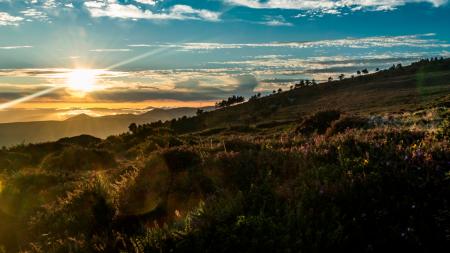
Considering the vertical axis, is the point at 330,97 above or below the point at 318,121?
below

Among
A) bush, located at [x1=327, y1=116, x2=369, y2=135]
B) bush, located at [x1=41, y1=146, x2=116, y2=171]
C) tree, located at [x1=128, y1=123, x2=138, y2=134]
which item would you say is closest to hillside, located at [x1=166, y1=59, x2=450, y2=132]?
tree, located at [x1=128, y1=123, x2=138, y2=134]

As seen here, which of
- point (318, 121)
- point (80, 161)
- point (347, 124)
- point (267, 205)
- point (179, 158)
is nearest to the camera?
point (267, 205)

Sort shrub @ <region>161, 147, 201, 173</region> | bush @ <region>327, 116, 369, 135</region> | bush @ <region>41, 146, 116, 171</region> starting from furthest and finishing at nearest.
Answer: bush @ <region>41, 146, 116, 171</region>, bush @ <region>327, 116, 369, 135</region>, shrub @ <region>161, 147, 201, 173</region>

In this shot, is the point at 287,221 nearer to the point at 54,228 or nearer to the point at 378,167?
the point at 378,167

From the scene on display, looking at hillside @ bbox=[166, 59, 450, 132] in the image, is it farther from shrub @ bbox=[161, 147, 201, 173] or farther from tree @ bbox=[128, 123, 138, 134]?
shrub @ bbox=[161, 147, 201, 173]

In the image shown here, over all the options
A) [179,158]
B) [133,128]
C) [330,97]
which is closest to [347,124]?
[179,158]

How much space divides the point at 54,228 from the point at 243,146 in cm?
562

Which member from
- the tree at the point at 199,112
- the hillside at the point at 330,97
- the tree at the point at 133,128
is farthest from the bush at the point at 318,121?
the tree at the point at 199,112

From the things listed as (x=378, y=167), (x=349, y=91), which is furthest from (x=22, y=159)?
(x=349, y=91)

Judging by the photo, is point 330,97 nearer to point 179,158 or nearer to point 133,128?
point 133,128

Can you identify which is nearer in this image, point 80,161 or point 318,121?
point 318,121

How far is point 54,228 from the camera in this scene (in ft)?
31.6

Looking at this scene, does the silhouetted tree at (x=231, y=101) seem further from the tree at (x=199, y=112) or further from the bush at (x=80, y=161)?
the bush at (x=80, y=161)

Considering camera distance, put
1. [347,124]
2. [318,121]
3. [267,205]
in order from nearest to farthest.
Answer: [267,205] < [347,124] < [318,121]
